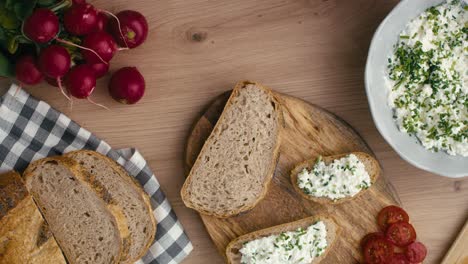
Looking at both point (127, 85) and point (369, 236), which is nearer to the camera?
point (127, 85)

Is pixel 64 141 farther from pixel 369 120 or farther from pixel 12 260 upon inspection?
pixel 369 120

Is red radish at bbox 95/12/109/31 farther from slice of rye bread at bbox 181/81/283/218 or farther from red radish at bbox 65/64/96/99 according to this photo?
slice of rye bread at bbox 181/81/283/218

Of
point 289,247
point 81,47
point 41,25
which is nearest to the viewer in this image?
point 41,25

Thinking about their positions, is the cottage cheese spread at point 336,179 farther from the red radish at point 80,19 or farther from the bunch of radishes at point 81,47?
the red radish at point 80,19

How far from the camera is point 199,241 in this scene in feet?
10.6

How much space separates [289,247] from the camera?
3.00 m

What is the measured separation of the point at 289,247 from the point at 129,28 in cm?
133

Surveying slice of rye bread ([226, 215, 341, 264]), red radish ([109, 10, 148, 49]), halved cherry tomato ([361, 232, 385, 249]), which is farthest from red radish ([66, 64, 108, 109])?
halved cherry tomato ([361, 232, 385, 249])

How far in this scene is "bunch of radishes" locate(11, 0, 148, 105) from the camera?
285cm

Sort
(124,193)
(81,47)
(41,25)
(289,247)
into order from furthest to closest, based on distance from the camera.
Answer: (124,193) → (289,247) → (81,47) → (41,25)

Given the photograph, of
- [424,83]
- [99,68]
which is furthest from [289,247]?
[99,68]

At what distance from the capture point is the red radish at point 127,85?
3.01 metres

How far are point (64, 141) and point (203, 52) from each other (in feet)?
2.81

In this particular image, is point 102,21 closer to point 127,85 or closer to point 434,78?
point 127,85
